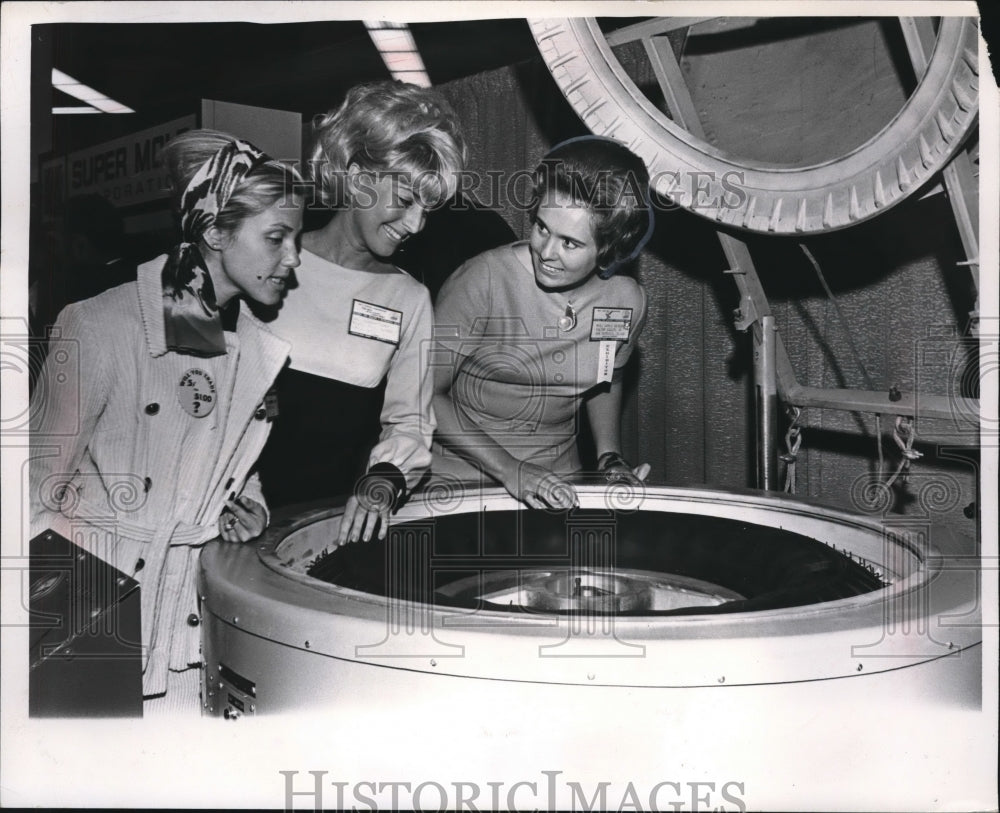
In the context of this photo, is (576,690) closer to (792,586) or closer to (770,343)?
(792,586)

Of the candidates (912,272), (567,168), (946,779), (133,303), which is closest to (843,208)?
(912,272)

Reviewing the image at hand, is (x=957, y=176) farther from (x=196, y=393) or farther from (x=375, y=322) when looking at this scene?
(x=196, y=393)

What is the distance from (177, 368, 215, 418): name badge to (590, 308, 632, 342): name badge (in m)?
0.69

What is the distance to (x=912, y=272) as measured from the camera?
159 cm

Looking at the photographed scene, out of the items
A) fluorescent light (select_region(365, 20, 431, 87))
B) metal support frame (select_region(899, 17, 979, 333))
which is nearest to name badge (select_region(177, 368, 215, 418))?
fluorescent light (select_region(365, 20, 431, 87))

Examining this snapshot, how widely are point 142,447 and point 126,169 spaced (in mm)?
448

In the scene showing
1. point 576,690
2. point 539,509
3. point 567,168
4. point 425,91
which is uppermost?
point 425,91

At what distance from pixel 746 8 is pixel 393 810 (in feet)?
4.02

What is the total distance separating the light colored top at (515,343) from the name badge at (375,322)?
0.26ft

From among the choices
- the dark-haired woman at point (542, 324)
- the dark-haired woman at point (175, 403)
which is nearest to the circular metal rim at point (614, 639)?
the dark-haired woman at point (175, 403)

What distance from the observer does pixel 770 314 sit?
164 centimetres

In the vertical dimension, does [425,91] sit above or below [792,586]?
above

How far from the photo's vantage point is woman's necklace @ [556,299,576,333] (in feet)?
5.33

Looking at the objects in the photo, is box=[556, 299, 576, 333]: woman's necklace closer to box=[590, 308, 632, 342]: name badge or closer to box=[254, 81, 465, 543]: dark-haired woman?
box=[590, 308, 632, 342]: name badge
